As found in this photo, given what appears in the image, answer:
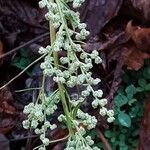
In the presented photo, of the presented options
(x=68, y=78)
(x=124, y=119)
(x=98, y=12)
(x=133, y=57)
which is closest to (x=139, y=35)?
(x=133, y=57)

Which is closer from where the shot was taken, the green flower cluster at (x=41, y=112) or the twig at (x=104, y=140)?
the green flower cluster at (x=41, y=112)

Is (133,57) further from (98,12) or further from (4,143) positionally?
(4,143)

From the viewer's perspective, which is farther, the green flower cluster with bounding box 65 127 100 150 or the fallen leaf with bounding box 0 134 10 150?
the fallen leaf with bounding box 0 134 10 150

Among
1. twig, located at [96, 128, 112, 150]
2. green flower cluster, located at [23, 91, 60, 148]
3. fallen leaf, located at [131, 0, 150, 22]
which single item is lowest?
twig, located at [96, 128, 112, 150]

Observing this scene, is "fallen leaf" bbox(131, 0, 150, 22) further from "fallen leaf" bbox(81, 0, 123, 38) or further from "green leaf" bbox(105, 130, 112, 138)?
"green leaf" bbox(105, 130, 112, 138)

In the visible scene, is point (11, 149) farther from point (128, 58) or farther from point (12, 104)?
point (128, 58)

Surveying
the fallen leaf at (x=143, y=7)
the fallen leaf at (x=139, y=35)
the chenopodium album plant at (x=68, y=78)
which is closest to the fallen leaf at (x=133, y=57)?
the fallen leaf at (x=139, y=35)

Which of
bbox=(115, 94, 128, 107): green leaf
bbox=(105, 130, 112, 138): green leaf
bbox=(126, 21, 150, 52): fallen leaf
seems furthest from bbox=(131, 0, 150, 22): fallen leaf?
A: bbox=(105, 130, 112, 138): green leaf

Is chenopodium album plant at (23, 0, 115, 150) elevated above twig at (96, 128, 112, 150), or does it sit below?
above

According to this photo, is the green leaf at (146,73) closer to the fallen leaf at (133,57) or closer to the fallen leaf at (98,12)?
the fallen leaf at (133,57)
